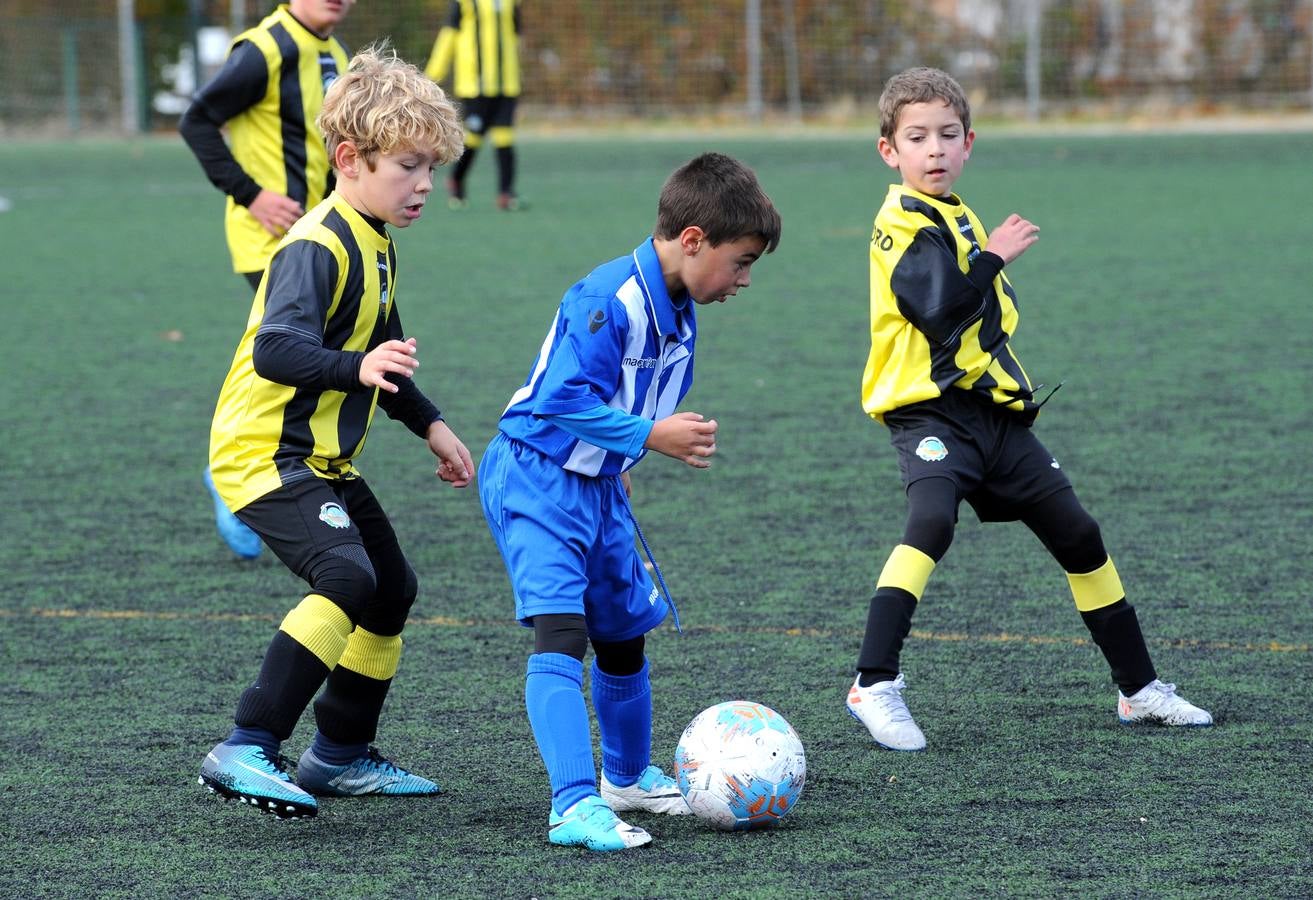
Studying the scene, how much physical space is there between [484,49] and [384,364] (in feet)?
44.5

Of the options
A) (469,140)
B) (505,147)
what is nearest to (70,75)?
(469,140)

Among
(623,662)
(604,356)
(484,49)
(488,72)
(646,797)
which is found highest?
(484,49)

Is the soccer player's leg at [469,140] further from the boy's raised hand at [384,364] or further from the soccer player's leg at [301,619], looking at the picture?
the boy's raised hand at [384,364]

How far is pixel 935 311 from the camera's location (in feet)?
13.4

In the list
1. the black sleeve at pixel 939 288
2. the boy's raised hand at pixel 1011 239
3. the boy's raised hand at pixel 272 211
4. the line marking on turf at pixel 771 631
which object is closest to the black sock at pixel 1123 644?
the line marking on turf at pixel 771 631

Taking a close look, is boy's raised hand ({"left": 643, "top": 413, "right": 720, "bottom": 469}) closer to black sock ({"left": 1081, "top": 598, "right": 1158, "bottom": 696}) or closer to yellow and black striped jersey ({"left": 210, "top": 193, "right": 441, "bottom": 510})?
yellow and black striped jersey ({"left": 210, "top": 193, "right": 441, "bottom": 510})

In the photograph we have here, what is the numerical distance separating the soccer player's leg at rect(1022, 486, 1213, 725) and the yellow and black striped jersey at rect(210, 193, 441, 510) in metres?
1.55

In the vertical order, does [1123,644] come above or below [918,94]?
below

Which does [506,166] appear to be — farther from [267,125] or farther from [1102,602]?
[1102,602]

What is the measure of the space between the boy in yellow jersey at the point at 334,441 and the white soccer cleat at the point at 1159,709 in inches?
62.3

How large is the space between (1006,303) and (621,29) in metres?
25.6

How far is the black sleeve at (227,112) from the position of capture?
573cm

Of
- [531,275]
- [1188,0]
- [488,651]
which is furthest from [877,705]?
[1188,0]

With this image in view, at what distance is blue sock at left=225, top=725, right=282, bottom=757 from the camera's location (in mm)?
3377
